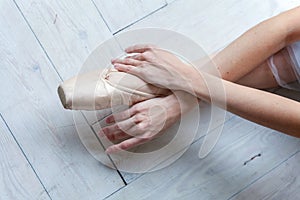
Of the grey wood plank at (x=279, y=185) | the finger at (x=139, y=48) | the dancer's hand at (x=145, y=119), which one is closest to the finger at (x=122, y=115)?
the dancer's hand at (x=145, y=119)

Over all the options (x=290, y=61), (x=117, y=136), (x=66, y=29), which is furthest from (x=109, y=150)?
(x=290, y=61)

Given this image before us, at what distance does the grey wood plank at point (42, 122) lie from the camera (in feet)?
2.51

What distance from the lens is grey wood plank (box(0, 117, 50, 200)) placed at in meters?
0.75

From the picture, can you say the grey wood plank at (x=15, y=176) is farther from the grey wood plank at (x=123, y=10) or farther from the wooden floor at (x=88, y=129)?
the grey wood plank at (x=123, y=10)

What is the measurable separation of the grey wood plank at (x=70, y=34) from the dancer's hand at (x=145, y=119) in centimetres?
6

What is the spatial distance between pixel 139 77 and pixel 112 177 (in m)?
0.19

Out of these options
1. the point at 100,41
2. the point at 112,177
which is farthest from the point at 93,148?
the point at 100,41

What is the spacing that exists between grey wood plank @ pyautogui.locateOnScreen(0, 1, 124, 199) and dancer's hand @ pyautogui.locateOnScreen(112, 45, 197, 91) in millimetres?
142

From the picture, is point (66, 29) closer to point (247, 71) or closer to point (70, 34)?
point (70, 34)

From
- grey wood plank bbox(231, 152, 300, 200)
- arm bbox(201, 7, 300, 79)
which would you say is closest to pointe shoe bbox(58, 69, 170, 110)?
arm bbox(201, 7, 300, 79)

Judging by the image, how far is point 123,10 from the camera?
32.9 inches

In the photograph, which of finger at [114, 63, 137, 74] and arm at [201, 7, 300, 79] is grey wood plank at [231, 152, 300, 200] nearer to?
arm at [201, 7, 300, 79]

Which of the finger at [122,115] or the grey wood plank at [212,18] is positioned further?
the grey wood plank at [212,18]

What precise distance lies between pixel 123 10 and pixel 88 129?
0.77 feet
